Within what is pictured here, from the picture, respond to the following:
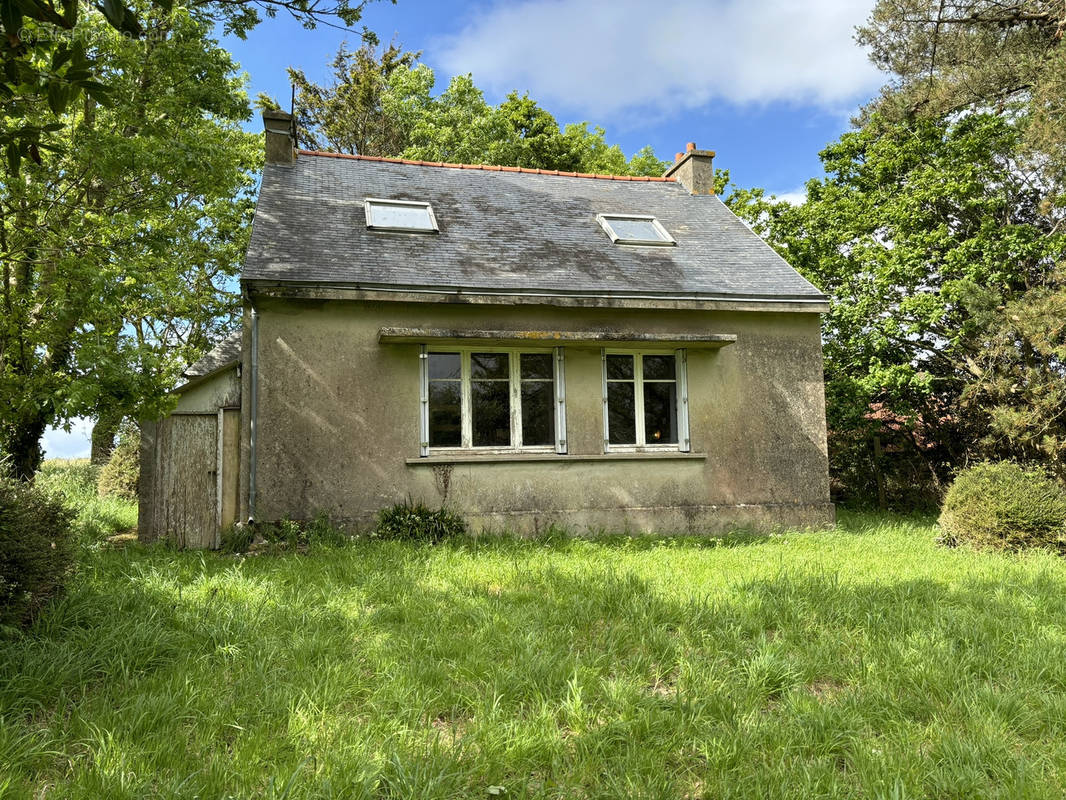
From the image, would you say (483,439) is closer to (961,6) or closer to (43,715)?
(43,715)

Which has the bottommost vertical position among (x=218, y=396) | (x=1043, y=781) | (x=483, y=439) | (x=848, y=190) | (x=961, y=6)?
(x=1043, y=781)

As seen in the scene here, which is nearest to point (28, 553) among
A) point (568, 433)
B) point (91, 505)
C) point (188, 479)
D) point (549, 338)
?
point (188, 479)

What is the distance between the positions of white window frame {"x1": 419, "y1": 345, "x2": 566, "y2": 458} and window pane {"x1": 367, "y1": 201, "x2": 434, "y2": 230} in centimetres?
251

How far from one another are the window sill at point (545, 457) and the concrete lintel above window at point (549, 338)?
5.11ft

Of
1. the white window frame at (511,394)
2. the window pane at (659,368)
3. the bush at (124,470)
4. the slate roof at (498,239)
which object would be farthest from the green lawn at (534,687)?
the bush at (124,470)

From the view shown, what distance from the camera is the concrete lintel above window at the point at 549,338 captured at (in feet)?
29.3

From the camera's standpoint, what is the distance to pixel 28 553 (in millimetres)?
4199

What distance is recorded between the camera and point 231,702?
364 centimetres

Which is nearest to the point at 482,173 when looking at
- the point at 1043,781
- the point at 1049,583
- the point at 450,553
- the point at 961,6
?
the point at 450,553

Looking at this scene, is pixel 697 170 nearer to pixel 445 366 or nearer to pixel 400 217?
pixel 400 217

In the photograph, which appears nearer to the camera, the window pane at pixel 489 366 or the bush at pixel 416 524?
the bush at pixel 416 524

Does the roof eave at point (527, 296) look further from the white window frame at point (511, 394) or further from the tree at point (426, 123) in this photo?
the tree at point (426, 123)

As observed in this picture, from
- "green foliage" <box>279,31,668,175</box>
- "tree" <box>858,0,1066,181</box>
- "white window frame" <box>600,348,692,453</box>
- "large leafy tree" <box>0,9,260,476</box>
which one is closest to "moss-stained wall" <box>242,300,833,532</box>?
"white window frame" <box>600,348,692,453</box>

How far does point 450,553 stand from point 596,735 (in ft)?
13.7
